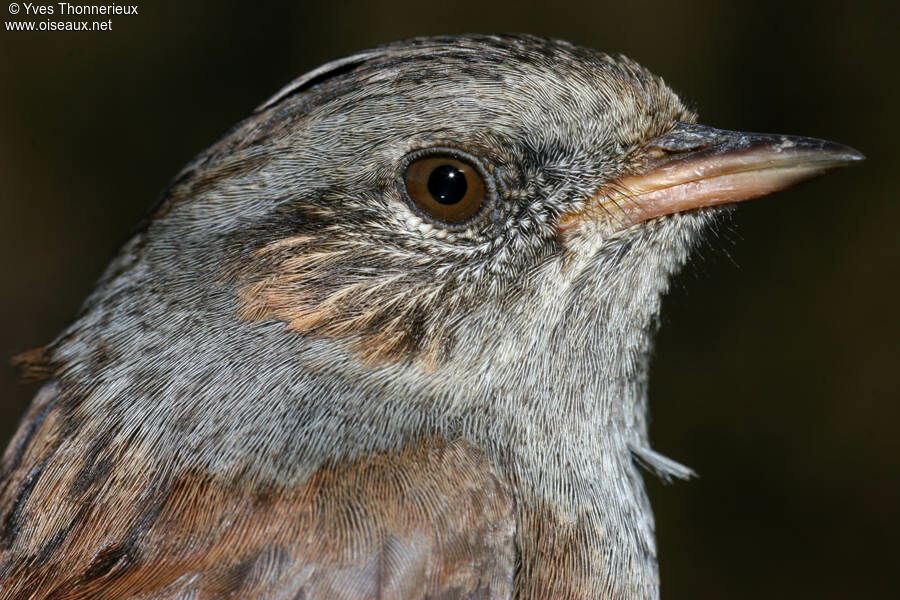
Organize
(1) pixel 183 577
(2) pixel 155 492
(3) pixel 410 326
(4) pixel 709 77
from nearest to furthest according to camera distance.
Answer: (1) pixel 183 577, (2) pixel 155 492, (3) pixel 410 326, (4) pixel 709 77

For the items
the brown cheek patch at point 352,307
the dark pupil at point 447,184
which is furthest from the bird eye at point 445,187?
the brown cheek patch at point 352,307

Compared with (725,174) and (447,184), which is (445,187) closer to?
(447,184)

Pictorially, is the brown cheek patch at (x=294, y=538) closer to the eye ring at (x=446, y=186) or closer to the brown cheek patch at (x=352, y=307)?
the brown cheek patch at (x=352, y=307)

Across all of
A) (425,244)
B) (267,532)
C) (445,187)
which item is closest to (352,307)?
(425,244)

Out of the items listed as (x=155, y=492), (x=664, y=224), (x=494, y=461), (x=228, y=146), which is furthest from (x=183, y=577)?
(x=664, y=224)

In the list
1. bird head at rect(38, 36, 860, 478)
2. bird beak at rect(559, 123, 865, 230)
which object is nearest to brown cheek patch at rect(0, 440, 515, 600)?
bird head at rect(38, 36, 860, 478)

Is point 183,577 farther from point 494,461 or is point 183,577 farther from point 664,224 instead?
point 664,224
